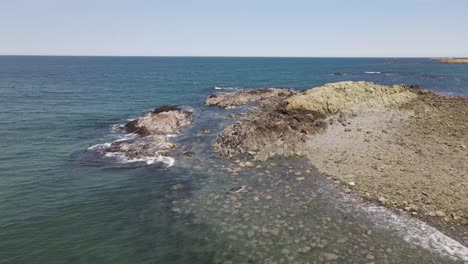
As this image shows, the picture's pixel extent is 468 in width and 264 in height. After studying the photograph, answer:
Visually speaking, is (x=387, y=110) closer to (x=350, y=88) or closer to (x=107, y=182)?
(x=350, y=88)

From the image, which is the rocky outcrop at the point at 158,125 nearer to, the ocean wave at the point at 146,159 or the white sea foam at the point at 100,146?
the white sea foam at the point at 100,146

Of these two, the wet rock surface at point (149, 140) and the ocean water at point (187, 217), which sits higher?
the wet rock surface at point (149, 140)

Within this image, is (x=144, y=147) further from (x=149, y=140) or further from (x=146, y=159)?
(x=146, y=159)

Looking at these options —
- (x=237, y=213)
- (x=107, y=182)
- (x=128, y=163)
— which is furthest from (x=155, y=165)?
(x=237, y=213)

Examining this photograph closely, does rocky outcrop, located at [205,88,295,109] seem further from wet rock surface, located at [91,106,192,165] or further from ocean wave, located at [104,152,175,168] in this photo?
ocean wave, located at [104,152,175,168]

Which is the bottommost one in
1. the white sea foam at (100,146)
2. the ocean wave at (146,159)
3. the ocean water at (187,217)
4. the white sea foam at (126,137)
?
the ocean water at (187,217)

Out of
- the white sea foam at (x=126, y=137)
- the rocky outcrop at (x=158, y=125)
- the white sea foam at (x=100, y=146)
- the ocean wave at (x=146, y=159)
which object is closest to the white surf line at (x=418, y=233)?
the ocean wave at (x=146, y=159)

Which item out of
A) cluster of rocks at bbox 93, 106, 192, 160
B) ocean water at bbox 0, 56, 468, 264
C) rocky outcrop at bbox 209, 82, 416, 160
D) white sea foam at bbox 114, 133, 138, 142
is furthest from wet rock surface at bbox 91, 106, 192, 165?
rocky outcrop at bbox 209, 82, 416, 160

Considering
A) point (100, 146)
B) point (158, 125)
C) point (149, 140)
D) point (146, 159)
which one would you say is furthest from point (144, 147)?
point (158, 125)

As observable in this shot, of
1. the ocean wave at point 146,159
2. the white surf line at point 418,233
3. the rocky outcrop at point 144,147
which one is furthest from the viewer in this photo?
the rocky outcrop at point 144,147
